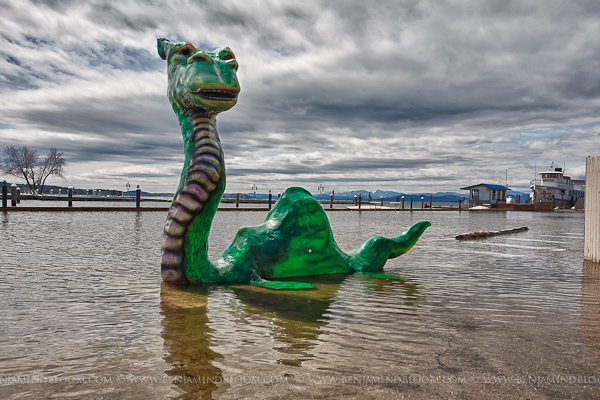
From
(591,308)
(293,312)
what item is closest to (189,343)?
(293,312)

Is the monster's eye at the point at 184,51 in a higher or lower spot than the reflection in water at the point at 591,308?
higher

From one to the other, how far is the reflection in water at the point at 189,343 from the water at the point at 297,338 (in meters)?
0.01

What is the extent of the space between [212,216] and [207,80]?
1570 mm

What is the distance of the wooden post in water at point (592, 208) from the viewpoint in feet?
25.3

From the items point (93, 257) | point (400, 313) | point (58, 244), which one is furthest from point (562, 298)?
point (58, 244)

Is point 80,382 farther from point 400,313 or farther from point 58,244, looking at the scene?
point 58,244

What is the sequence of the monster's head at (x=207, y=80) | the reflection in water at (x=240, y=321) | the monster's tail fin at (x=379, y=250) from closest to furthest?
the reflection in water at (x=240, y=321) < the monster's head at (x=207, y=80) < the monster's tail fin at (x=379, y=250)

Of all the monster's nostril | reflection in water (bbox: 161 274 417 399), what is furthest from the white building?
the monster's nostril

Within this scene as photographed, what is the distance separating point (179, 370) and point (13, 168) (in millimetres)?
58856

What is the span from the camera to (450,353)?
103 inches

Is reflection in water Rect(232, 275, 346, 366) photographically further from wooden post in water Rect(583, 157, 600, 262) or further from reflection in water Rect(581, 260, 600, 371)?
wooden post in water Rect(583, 157, 600, 262)

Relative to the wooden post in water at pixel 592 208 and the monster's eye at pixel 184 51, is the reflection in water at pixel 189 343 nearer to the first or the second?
the monster's eye at pixel 184 51

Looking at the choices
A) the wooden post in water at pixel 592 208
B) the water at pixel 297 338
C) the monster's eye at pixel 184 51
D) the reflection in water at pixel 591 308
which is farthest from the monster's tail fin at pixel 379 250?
the wooden post in water at pixel 592 208

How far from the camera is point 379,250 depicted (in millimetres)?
6395
